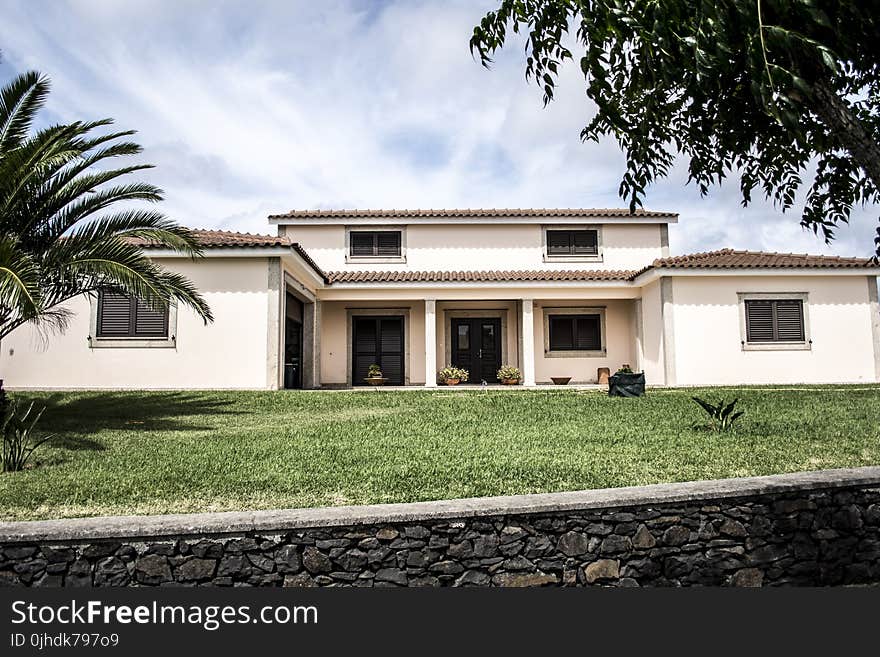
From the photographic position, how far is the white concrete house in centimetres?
1452

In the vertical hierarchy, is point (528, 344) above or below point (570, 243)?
below

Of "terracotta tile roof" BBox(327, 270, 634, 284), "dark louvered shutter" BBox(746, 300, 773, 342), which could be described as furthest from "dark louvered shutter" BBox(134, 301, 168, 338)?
"dark louvered shutter" BBox(746, 300, 773, 342)

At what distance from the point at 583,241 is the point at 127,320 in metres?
13.7

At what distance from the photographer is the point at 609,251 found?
20562 mm

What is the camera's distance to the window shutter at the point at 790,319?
57.1 ft

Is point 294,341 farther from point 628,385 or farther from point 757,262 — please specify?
point 757,262

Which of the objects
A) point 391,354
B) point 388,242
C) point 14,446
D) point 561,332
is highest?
point 388,242

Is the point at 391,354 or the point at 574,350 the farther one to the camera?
the point at 391,354

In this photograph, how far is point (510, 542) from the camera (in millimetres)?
4578

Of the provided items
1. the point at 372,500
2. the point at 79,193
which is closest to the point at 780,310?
the point at 372,500

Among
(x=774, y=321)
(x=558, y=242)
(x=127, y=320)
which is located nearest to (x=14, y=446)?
(x=127, y=320)

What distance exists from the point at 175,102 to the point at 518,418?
8.78 meters

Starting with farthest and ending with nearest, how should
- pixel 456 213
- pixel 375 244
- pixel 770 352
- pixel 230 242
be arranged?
pixel 375 244 → pixel 456 213 → pixel 770 352 → pixel 230 242

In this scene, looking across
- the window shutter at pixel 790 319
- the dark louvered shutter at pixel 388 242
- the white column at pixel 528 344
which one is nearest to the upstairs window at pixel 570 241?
the white column at pixel 528 344
